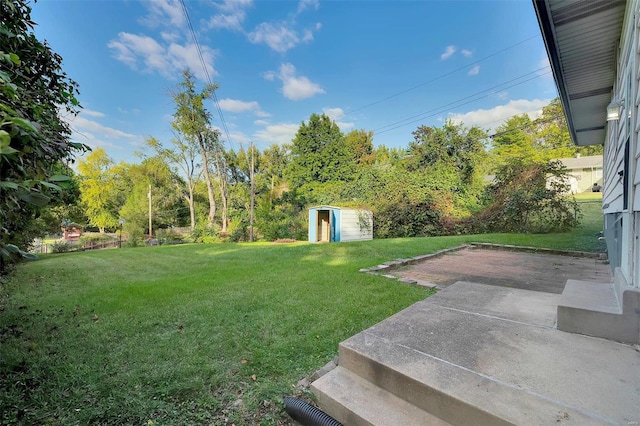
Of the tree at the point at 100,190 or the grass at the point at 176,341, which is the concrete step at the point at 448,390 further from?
the tree at the point at 100,190

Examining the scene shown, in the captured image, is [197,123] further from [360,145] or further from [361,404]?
[361,404]

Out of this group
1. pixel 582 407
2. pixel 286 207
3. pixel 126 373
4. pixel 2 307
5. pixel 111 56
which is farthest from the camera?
pixel 286 207

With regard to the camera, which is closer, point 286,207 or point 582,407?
point 582,407

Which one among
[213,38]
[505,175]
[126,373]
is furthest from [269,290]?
[505,175]

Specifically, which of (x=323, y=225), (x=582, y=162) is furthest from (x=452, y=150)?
(x=582, y=162)

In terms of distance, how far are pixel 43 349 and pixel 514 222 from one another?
13.0m

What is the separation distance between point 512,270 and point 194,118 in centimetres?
2238

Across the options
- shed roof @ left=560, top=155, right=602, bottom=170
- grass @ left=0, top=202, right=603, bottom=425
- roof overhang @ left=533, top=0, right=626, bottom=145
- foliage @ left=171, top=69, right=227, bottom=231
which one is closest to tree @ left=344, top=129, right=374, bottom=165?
foliage @ left=171, top=69, right=227, bottom=231

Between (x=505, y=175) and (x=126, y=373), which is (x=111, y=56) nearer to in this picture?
(x=126, y=373)

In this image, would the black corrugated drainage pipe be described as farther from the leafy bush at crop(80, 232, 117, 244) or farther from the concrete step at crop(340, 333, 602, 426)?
the leafy bush at crop(80, 232, 117, 244)

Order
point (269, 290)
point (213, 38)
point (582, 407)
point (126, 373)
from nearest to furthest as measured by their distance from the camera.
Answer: point (582, 407)
point (126, 373)
point (269, 290)
point (213, 38)

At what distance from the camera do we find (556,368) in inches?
60.3

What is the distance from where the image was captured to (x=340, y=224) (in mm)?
12703

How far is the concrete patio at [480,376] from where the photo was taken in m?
1.24
